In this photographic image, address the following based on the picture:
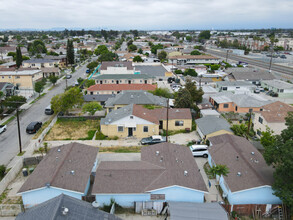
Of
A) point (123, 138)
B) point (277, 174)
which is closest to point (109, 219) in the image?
point (277, 174)

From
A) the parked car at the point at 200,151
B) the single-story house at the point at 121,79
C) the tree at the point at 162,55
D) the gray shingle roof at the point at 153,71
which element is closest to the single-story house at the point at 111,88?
the single-story house at the point at 121,79

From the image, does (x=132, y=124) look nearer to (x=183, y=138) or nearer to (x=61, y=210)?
(x=183, y=138)

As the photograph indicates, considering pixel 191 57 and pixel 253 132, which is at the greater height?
pixel 191 57

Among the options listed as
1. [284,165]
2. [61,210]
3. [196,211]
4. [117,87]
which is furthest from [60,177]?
[117,87]

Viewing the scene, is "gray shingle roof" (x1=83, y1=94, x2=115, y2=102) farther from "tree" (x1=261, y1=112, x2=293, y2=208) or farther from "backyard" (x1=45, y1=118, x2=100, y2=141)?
"tree" (x1=261, y1=112, x2=293, y2=208)

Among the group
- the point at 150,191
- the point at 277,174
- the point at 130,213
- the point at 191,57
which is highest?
the point at 191,57

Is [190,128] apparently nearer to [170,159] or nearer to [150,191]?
[170,159]
